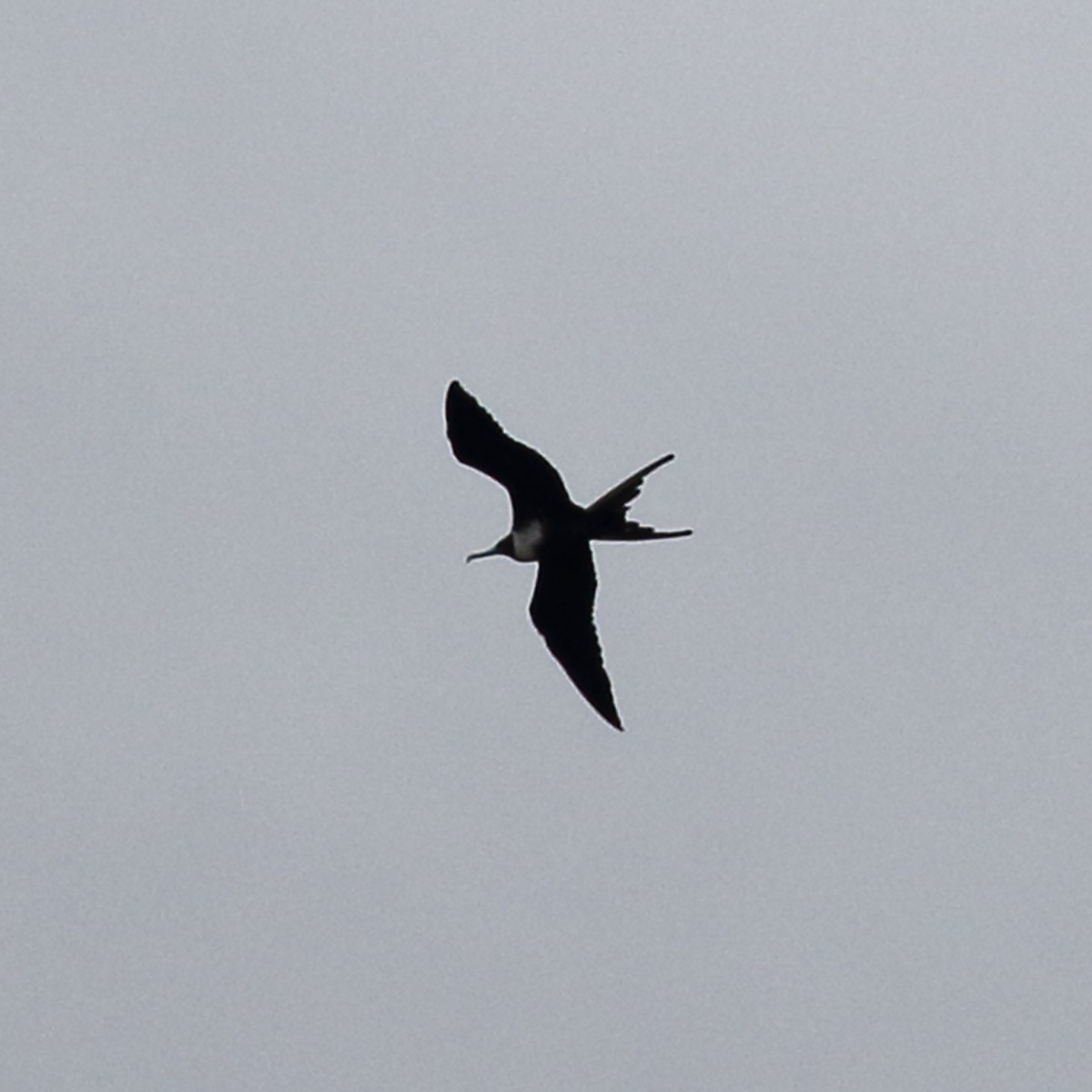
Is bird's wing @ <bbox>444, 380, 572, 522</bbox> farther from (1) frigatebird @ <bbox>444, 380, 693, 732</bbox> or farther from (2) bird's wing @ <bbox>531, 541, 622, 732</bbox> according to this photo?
(2) bird's wing @ <bbox>531, 541, 622, 732</bbox>

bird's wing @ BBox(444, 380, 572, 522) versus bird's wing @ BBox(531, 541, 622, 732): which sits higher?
bird's wing @ BBox(444, 380, 572, 522)

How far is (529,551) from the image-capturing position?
18.0 meters

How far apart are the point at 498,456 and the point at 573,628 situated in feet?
5.84

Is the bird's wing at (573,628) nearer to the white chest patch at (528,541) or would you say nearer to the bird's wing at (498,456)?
the white chest patch at (528,541)

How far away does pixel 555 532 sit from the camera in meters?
17.8

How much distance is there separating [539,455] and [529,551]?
1.01 metres

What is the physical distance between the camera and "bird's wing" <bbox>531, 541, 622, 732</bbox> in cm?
1838

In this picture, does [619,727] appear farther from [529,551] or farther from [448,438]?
[448,438]

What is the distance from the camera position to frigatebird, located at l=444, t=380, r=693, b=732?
1733 cm

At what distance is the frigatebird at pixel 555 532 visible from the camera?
56.9 feet

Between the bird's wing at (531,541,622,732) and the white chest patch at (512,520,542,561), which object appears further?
the bird's wing at (531,541,622,732)

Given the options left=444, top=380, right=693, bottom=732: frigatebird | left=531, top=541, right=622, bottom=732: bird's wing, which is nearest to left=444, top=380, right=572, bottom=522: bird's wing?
left=444, top=380, right=693, bottom=732: frigatebird

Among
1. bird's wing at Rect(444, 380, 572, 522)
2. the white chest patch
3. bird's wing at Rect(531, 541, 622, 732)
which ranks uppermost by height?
bird's wing at Rect(444, 380, 572, 522)

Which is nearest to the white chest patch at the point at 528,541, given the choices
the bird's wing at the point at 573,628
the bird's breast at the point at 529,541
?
the bird's breast at the point at 529,541
